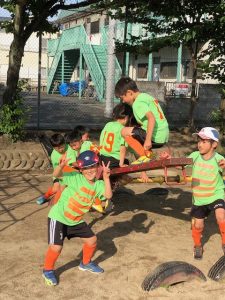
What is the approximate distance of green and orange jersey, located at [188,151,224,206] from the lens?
489 cm

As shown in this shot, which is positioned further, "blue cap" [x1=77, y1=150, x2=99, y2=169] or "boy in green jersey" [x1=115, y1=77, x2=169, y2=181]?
"boy in green jersey" [x1=115, y1=77, x2=169, y2=181]

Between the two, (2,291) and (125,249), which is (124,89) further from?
(2,291)

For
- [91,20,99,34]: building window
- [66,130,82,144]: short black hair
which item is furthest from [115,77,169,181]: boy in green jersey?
[91,20,99,34]: building window

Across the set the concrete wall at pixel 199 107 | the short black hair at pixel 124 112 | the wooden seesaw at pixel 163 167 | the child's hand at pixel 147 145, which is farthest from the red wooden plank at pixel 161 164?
the concrete wall at pixel 199 107

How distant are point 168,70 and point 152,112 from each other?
70.7 ft

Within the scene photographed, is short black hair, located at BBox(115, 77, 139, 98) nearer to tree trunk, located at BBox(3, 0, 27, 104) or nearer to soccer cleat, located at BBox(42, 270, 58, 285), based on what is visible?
soccer cleat, located at BBox(42, 270, 58, 285)

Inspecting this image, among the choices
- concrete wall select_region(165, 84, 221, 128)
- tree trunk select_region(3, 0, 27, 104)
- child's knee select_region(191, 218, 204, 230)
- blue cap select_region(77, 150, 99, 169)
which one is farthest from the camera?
concrete wall select_region(165, 84, 221, 128)

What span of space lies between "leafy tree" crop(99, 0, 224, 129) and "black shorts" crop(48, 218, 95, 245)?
7240 mm

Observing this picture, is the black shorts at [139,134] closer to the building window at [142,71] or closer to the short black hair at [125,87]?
the short black hair at [125,87]

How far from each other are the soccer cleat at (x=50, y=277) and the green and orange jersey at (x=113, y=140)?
227 centimetres

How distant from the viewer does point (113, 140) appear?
6.09 metres

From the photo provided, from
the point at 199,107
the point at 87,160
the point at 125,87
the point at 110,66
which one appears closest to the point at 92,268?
the point at 87,160

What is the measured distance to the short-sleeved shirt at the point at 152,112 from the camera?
212 inches

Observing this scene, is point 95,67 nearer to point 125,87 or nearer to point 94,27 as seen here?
point 94,27
